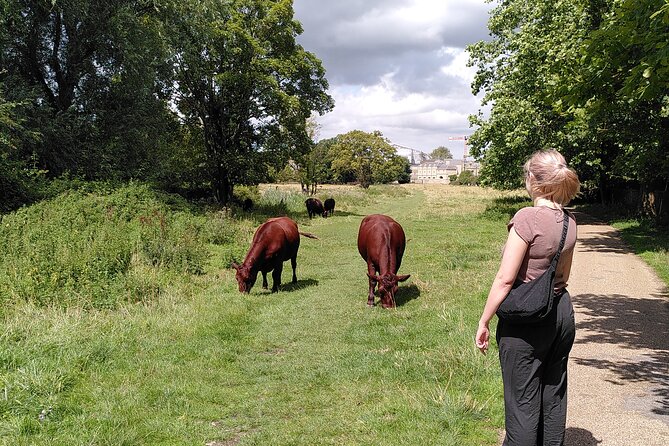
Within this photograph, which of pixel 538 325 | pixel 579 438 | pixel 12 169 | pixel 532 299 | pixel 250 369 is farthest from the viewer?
pixel 12 169

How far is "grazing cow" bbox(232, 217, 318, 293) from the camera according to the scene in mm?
10938

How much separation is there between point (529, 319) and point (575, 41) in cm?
1875

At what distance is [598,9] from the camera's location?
62.4ft

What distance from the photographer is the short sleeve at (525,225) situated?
3127mm

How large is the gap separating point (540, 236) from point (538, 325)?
590mm

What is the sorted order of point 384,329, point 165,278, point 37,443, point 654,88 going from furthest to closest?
point 165,278 < point 384,329 < point 654,88 < point 37,443

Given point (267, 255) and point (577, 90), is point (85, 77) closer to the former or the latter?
point (267, 255)

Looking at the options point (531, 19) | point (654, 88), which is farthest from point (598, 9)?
point (654, 88)

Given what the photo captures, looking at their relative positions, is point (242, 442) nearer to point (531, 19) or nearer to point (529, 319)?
point (529, 319)

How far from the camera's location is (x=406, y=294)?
→ 34.6 feet

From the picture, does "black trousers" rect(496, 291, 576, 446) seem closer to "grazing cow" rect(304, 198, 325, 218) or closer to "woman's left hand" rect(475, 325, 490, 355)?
"woman's left hand" rect(475, 325, 490, 355)

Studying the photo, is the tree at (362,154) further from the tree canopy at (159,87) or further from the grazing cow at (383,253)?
the grazing cow at (383,253)

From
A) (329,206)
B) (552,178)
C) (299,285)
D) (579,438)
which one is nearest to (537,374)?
(552,178)

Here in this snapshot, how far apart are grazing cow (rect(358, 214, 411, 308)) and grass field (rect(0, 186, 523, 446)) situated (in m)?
0.44
